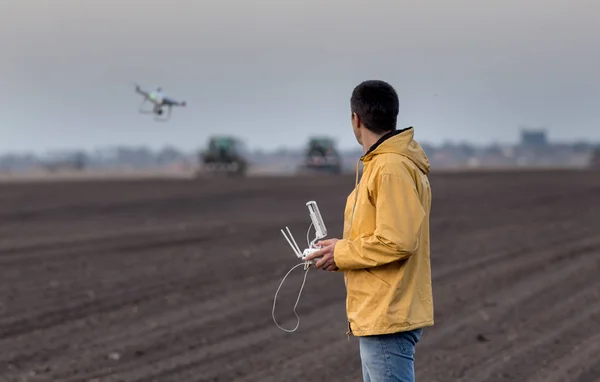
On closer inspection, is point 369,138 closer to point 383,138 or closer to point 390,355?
point 383,138

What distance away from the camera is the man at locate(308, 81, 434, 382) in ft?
14.0

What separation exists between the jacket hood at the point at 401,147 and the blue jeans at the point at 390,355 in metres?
0.77

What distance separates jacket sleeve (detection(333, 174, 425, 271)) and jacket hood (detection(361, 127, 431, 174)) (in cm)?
15

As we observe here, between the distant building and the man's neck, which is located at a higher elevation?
the man's neck

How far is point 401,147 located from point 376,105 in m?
0.22

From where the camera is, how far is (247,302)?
11.2 metres

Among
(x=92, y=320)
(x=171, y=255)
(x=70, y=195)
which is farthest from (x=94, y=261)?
(x=70, y=195)

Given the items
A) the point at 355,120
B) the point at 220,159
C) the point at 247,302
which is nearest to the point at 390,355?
the point at 355,120

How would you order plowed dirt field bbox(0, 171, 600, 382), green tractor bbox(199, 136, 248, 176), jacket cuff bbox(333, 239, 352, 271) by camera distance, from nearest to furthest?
jacket cuff bbox(333, 239, 352, 271), plowed dirt field bbox(0, 171, 600, 382), green tractor bbox(199, 136, 248, 176)

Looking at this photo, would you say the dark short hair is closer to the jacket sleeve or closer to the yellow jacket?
the yellow jacket

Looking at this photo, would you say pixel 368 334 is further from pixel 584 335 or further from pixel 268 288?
pixel 268 288

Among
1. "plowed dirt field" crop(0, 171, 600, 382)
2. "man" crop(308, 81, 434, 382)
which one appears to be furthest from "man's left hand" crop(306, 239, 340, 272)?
"plowed dirt field" crop(0, 171, 600, 382)

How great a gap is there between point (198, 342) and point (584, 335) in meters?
3.76

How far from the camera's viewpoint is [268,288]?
12.2 meters
